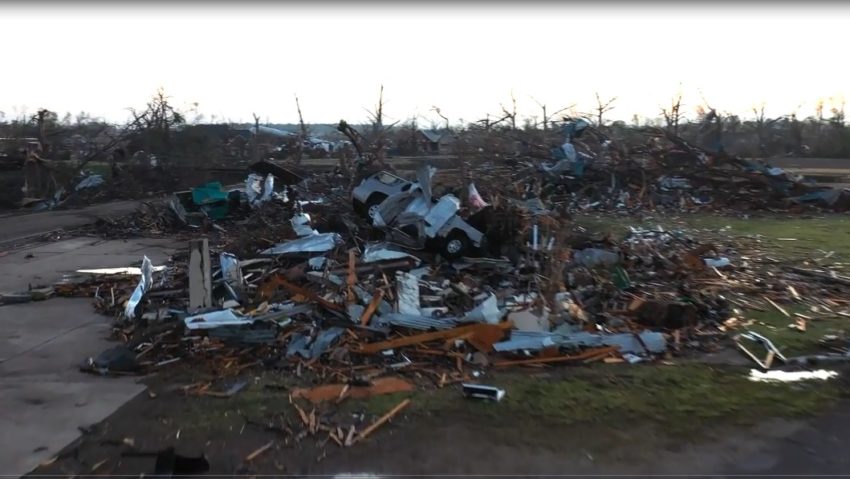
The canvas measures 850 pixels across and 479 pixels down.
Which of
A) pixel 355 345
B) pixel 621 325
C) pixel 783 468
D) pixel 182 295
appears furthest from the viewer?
pixel 182 295

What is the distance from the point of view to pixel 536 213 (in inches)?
404

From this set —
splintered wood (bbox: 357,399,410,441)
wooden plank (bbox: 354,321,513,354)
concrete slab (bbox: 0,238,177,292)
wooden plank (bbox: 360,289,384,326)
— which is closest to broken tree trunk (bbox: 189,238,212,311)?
wooden plank (bbox: 360,289,384,326)

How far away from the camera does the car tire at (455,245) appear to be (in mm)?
8695

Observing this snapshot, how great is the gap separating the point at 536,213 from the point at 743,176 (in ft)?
41.2

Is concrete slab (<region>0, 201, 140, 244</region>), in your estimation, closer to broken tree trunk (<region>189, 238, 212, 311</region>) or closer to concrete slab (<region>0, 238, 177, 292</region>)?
concrete slab (<region>0, 238, 177, 292</region>)

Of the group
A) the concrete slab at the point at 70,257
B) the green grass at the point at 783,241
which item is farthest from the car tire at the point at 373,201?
the green grass at the point at 783,241

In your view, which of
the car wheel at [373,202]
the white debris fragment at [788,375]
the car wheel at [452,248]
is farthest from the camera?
the car wheel at [373,202]

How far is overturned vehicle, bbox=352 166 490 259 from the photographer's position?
8.70 meters

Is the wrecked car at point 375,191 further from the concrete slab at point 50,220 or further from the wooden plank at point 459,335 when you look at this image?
the concrete slab at point 50,220

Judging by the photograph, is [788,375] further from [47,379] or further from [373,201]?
[373,201]

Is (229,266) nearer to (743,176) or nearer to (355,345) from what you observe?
(355,345)

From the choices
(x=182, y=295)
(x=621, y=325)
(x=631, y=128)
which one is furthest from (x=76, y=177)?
(x=621, y=325)

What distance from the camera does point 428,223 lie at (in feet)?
28.7

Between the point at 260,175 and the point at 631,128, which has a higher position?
the point at 631,128
